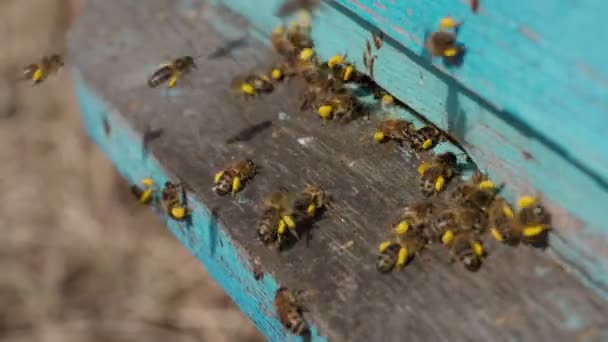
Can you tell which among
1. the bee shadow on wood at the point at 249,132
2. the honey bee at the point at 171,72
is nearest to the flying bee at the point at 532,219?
the bee shadow on wood at the point at 249,132

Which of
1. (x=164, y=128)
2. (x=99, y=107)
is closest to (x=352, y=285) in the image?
(x=164, y=128)

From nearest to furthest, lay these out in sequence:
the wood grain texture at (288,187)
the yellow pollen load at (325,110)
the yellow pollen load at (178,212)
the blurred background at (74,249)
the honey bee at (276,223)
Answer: the wood grain texture at (288,187) → the honey bee at (276,223) → the yellow pollen load at (178,212) → the yellow pollen load at (325,110) → the blurred background at (74,249)

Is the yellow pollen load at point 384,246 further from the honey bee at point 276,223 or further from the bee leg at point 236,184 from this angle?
the bee leg at point 236,184

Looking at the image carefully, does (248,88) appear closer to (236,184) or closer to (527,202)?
(236,184)

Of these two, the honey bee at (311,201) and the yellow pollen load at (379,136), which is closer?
the honey bee at (311,201)

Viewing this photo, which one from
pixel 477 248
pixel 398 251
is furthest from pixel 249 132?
pixel 477 248

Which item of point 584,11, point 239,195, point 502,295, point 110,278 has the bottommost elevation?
point 110,278

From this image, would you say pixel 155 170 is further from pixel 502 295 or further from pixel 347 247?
pixel 502 295
